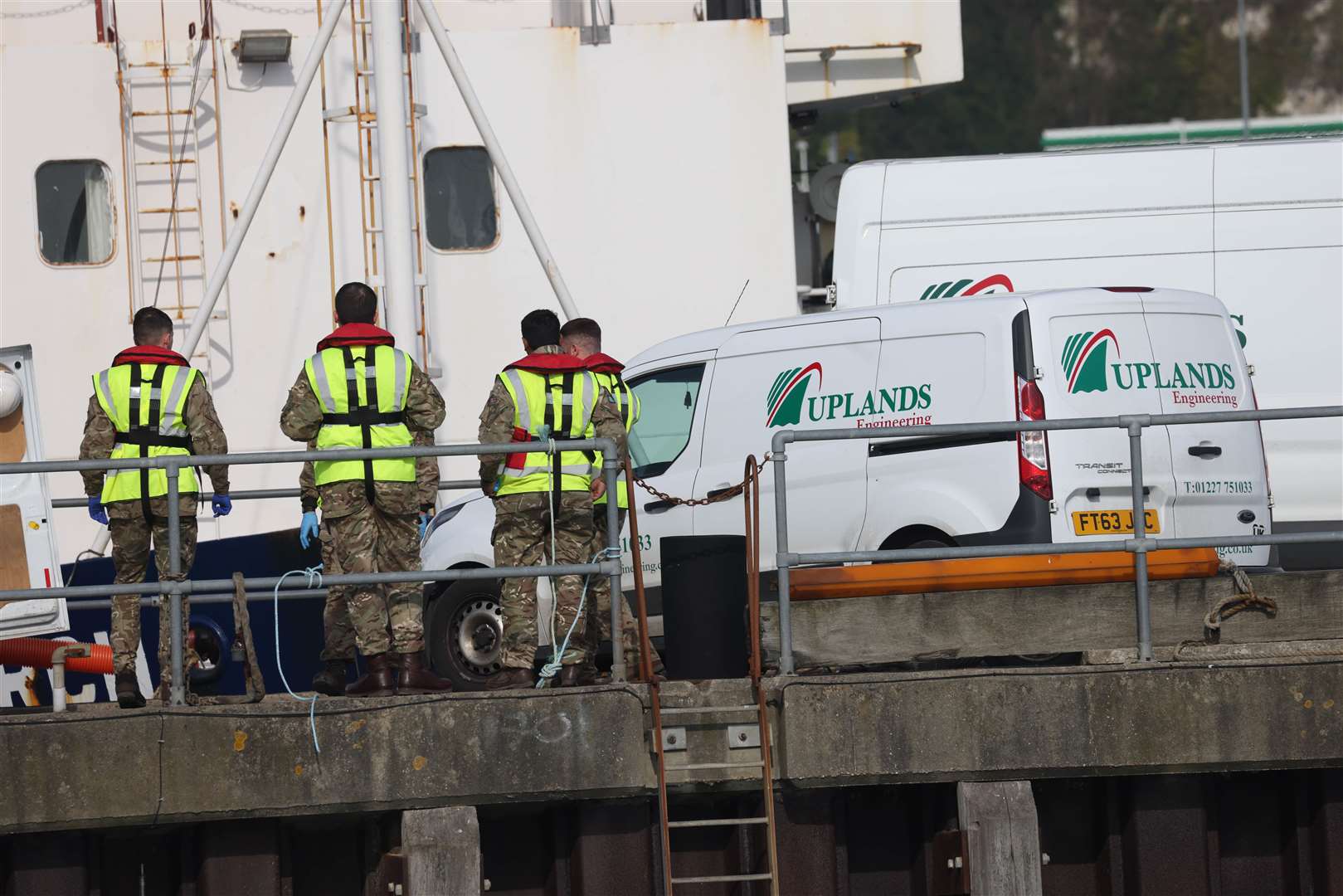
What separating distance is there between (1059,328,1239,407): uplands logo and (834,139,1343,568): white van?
2829 millimetres

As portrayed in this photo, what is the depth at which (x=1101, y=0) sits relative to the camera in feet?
173

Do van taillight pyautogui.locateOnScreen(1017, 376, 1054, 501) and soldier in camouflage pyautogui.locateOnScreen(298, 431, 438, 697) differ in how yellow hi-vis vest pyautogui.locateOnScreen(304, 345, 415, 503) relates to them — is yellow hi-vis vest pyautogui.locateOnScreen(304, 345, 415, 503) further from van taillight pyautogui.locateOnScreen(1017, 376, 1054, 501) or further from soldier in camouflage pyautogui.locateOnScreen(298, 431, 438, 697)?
van taillight pyautogui.locateOnScreen(1017, 376, 1054, 501)

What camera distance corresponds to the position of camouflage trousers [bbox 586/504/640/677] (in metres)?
8.87

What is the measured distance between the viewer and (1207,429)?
9727 mm

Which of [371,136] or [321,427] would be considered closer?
[321,427]

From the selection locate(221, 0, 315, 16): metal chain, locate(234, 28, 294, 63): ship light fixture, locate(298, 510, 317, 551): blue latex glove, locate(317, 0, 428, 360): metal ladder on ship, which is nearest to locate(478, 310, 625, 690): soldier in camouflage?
locate(298, 510, 317, 551): blue latex glove

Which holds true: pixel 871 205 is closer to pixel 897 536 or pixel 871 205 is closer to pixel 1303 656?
pixel 897 536

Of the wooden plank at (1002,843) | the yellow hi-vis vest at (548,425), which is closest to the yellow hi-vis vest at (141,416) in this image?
the yellow hi-vis vest at (548,425)

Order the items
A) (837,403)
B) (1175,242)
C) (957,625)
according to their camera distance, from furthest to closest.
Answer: (1175,242), (837,403), (957,625)

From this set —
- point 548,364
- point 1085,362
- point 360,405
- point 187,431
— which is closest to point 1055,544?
point 1085,362

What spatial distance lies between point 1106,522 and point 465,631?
11.6 feet

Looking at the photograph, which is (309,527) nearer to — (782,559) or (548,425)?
(548,425)

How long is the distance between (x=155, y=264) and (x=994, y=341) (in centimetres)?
705

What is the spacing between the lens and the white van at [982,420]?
9.49 m
